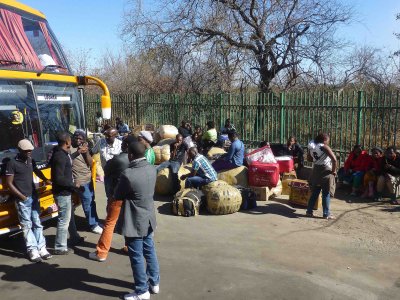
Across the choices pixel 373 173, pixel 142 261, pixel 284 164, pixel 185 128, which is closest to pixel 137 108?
pixel 185 128

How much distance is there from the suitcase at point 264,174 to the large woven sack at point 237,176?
0.54 ft

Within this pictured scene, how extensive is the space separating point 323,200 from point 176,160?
155 inches

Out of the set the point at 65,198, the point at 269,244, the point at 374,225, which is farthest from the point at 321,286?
the point at 65,198

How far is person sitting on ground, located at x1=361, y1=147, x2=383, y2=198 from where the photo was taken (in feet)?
27.7

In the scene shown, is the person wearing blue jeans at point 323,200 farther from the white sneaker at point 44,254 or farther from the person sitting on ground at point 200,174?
the white sneaker at point 44,254

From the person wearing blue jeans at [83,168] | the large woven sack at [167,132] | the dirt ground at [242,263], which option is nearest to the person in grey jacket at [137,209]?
the dirt ground at [242,263]

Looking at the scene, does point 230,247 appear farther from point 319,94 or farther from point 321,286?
point 319,94

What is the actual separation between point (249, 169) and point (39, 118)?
15.0ft

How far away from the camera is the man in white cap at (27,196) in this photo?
16.8 ft

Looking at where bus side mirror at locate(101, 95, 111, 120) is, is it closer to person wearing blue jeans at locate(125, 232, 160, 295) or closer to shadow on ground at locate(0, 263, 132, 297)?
shadow on ground at locate(0, 263, 132, 297)

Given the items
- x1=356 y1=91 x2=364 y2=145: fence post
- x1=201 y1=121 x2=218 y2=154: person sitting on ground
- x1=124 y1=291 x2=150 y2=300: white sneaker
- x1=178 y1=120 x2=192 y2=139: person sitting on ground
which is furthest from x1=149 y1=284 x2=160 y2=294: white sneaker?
x1=178 y1=120 x2=192 y2=139: person sitting on ground

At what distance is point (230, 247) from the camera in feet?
19.2

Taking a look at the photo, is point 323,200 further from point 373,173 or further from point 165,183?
point 165,183

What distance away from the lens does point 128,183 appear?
3953 millimetres
